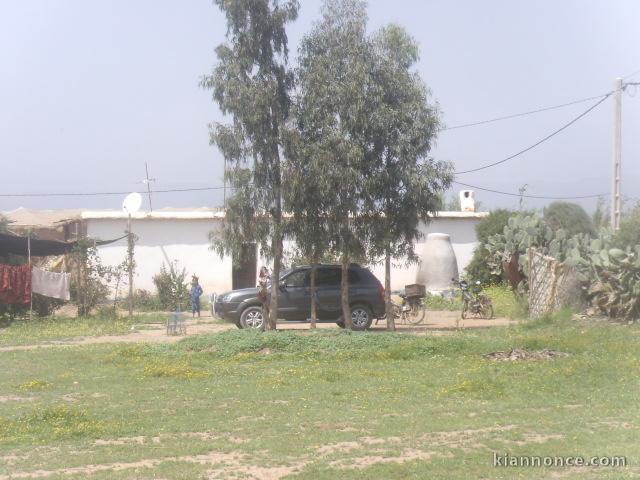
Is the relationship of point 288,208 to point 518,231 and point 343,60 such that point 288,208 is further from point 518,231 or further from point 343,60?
point 518,231

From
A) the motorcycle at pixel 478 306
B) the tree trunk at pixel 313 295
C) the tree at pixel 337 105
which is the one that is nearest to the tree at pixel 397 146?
the tree at pixel 337 105

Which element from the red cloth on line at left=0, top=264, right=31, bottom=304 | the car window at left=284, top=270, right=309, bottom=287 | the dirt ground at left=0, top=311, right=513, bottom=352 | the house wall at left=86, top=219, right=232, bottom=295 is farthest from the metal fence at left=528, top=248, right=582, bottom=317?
the house wall at left=86, top=219, right=232, bottom=295

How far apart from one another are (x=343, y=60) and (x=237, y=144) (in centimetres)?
310

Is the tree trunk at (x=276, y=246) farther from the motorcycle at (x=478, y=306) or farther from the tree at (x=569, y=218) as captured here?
the tree at (x=569, y=218)

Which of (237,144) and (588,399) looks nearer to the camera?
(588,399)

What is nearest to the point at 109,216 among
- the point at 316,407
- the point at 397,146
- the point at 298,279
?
the point at 298,279

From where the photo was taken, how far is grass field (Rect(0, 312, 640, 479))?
8.32 metres

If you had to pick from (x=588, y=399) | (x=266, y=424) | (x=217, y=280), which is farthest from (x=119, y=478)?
(x=217, y=280)

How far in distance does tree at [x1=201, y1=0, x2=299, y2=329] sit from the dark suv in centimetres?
273

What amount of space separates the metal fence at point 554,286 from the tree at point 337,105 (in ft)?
18.0

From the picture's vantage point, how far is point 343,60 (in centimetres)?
2000

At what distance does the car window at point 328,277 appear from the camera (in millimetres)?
22844

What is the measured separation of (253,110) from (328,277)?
556cm

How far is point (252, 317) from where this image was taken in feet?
74.3
